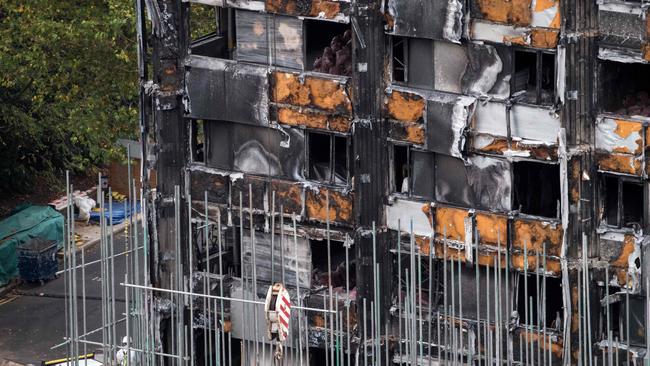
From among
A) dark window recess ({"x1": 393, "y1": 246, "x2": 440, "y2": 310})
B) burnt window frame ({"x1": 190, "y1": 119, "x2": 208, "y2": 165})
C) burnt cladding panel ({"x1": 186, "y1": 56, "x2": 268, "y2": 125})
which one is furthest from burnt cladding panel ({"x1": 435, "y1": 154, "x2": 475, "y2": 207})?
burnt window frame ({"x1": 190, "y1": 119, "x2": 208, "y2": 165})

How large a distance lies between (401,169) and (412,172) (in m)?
0.57

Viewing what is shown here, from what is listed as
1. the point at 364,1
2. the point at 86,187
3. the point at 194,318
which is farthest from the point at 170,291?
the point at 86,187

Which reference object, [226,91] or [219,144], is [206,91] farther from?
[219,144]

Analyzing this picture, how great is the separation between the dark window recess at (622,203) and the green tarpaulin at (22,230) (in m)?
25.6

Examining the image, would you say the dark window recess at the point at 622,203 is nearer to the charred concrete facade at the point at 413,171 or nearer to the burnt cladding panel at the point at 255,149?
the charred concrete facade at the point at 413,171

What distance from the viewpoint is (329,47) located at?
55.6 m

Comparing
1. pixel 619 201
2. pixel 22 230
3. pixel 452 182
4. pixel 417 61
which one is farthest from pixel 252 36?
pixel 22 230

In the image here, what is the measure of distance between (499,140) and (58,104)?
74.9 feet

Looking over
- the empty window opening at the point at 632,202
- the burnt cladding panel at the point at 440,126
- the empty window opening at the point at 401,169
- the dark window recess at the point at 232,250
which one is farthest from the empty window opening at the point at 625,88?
the dark window recess at the point at 232,250

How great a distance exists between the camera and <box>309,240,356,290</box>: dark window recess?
5681 centimetres

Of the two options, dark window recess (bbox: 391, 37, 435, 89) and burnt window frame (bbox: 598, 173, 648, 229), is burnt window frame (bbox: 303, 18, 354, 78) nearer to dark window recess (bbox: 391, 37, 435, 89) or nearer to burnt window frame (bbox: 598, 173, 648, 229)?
dark window recess (bbox: 391, 37, 435, 89)

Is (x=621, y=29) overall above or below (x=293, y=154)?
above

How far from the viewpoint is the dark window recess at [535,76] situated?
171 feet

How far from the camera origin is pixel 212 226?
5859cm
